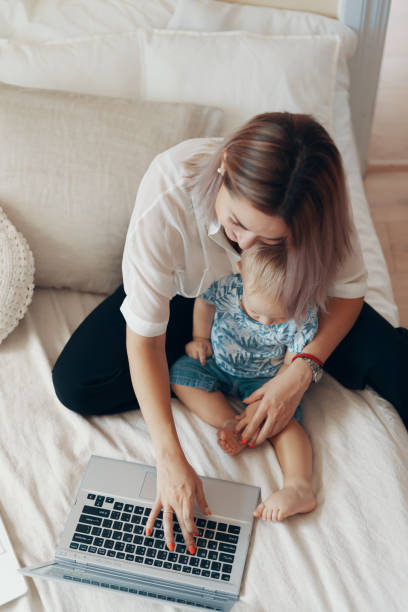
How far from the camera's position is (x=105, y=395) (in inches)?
45.5

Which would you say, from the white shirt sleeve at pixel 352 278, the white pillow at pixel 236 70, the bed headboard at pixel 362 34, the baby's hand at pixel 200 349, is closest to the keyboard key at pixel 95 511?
the baby's hand at pixel 200 349

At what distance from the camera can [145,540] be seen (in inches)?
39.0

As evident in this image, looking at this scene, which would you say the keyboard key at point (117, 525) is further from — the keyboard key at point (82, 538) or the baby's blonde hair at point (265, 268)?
the baby's blonde hair at point (265, 268)

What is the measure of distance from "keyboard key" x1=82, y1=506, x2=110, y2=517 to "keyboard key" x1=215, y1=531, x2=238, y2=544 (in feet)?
0.64

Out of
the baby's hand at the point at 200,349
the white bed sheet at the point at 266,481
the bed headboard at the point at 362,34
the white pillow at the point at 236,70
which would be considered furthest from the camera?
the bed headboard at the point at 362,34

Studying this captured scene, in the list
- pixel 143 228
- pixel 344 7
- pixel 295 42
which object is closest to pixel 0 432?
pixel 143 228

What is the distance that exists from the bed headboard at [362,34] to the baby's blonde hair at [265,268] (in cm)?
94

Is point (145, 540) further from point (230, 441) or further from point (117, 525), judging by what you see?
point (230, 441)

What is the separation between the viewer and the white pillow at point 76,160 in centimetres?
127

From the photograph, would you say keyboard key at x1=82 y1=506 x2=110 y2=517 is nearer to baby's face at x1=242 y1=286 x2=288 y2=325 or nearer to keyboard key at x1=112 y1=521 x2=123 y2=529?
keyboard key at x1=112 y1=521 x2=123 y2=529

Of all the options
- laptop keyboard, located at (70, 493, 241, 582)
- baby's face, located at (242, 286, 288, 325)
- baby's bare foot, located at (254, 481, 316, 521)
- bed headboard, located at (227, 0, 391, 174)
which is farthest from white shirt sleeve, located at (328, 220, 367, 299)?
bed headboard, located at (227, 0, 391, 174)

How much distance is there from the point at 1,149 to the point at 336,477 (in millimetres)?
949

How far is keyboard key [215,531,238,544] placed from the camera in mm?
986

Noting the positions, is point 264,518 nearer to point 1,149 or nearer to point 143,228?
point 143,228
